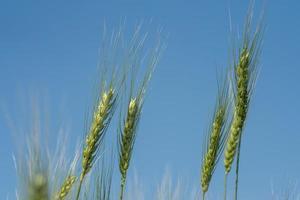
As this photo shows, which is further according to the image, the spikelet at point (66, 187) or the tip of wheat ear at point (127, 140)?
the tip of wheat ear at point (127, 140)

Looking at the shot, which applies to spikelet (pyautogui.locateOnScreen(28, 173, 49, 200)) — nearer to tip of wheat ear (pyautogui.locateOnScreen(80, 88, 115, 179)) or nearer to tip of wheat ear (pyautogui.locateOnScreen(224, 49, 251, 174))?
tip of wheat ear (pyautogui.locateOnScreen(80, 88, 115, 179))

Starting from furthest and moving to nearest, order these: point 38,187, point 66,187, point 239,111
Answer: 1. point 239,111
2. point 66,187
3. point 38,187

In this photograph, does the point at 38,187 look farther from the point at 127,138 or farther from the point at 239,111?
the point at 239,111

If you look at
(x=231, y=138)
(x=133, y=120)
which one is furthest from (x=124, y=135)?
(x=231, y=138)

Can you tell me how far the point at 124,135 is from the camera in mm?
3594

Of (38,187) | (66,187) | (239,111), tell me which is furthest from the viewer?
(239,111)

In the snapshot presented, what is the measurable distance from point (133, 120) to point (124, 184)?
0.40m

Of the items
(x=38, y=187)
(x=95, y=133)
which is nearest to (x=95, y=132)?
(x=95, y=133)

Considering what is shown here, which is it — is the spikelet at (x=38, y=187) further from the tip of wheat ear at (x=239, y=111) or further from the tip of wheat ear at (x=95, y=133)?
the tip of wheat ear at (x=239, y=111)

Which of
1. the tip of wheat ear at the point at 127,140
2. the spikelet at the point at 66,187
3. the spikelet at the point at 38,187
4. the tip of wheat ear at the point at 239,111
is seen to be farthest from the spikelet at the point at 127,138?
the spikelet at the point at 38,187

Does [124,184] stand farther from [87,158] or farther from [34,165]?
[34,165]

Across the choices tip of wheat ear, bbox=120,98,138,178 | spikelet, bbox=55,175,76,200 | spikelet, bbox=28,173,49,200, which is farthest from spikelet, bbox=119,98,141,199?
spikelet, bbox=28,173,49,200

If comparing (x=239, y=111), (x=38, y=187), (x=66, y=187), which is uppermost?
(x=239, y=111)

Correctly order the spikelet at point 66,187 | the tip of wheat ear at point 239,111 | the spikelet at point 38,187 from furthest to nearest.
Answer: the tip of wheat ear at point 239,111, the spikelet at point 66,187, the spikelet at point 38,187
